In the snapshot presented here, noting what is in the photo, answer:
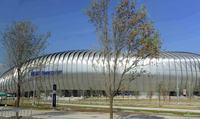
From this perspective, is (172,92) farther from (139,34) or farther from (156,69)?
(139,34)

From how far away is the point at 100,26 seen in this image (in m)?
23.1

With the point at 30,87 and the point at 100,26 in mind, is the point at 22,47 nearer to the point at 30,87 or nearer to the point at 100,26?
the point at 100,26

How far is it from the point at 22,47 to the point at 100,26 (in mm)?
11898

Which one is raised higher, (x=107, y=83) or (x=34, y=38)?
(x=34, y=38)

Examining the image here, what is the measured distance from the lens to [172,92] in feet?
471

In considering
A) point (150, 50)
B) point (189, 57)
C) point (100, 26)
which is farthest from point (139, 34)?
point (189, 57)

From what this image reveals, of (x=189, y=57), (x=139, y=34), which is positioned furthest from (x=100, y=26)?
(x=189, y=57)

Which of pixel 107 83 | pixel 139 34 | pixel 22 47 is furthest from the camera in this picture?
pixel 22 47

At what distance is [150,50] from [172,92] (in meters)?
125

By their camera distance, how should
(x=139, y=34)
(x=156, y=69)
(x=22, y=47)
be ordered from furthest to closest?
(x=156, y=69), (x=22, y=47), (x=139, y=34)

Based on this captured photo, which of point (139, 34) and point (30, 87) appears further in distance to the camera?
point (30, 87)

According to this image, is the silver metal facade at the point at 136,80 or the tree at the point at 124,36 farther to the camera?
the silver metal facade at the point at 136,80

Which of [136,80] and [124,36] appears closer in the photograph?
[124,36]

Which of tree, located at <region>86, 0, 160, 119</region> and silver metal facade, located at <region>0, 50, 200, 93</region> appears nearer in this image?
tree, located at <region>86, 0, 160, 119</region>
